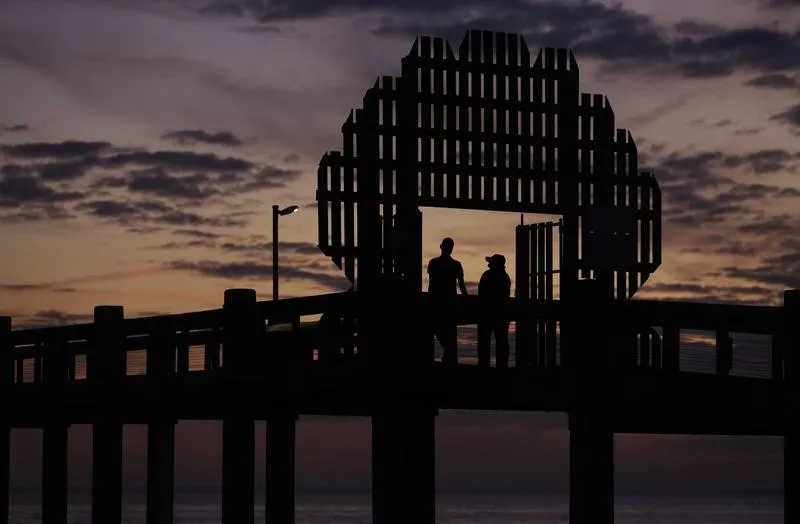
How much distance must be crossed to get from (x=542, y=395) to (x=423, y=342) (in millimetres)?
1454

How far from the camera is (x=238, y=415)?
2158 centimetres

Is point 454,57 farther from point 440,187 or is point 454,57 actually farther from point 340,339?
point 340,339

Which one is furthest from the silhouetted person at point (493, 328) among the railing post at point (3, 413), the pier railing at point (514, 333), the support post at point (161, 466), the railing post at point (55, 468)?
the railing post at point (3, 413)

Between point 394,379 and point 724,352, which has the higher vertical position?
point 724,352

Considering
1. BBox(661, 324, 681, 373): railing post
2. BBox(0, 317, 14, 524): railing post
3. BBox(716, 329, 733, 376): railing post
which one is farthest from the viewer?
BBox(0, 317, 14, 524): railing post

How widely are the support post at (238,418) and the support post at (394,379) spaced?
257cm

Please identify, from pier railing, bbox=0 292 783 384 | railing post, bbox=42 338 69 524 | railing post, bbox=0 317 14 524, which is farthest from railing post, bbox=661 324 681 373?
railing post, bbox=0 317 14 524

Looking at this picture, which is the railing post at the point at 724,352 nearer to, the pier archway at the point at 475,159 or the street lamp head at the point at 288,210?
the pier archway at the point at 475,159

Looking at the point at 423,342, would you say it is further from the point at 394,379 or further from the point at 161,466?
the point at 161,466

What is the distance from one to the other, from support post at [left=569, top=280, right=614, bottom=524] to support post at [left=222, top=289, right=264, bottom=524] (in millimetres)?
4633

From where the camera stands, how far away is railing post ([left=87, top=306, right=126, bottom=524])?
23172 mm

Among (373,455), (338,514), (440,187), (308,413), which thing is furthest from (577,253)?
(338,514)

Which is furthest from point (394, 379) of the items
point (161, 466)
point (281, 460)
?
point (161, 466)

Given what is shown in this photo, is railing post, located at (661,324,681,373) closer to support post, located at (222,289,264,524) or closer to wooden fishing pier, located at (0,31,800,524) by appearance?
wooden fishing pier, located at (0,31,800,524)
